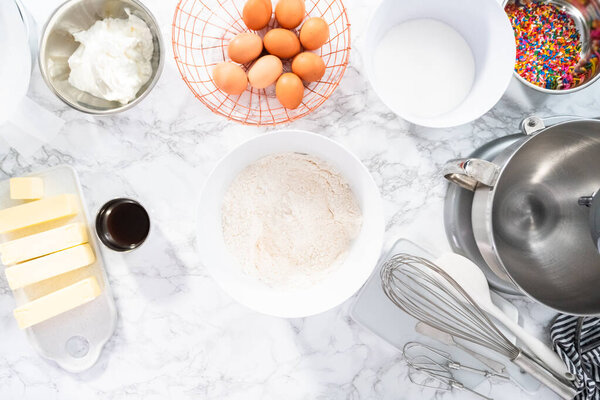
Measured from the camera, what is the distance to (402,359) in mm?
1018

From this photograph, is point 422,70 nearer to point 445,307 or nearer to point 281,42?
point 281,42

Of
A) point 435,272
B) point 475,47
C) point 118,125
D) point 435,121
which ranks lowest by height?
point 435,272

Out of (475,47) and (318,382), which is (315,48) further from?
(318,382)

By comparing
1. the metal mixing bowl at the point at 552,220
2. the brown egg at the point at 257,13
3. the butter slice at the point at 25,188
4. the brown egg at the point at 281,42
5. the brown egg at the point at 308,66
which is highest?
the brown egg at the point at 257,13

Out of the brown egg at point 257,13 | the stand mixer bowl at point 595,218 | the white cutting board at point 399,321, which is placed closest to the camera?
the stand mixer bowl at point 595,218

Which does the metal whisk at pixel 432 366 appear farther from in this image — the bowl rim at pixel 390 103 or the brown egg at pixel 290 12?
the brown egg at pixel 290 12

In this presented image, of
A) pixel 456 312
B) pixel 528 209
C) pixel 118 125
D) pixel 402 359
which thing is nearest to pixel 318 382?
pixel 402 359

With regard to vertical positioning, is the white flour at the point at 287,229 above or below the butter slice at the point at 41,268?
above

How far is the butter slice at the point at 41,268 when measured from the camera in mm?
913

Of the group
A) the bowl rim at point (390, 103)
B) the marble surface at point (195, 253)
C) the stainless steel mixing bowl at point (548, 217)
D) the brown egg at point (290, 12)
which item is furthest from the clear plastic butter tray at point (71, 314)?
the stainless steel mixing bowl at point (548, 217)

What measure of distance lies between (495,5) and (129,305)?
0.94 meters

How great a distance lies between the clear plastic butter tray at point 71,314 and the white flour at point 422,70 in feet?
2.24

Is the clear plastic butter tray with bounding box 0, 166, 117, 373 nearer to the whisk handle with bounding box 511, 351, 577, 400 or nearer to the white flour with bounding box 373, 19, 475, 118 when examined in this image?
the white flour with bounding box 373, 19, 475, 118

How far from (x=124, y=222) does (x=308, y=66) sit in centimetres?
49
